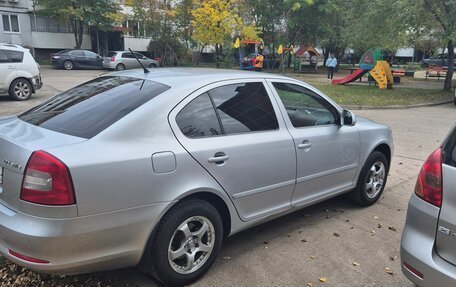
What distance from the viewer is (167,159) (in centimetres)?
283

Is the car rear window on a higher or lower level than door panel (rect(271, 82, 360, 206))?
higher

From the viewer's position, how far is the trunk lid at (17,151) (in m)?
2.54

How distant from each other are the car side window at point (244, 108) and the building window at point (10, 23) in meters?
37.1

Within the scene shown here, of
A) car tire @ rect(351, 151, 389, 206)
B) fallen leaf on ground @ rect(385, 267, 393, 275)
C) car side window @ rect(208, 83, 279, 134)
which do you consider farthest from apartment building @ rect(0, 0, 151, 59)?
fallen leaf on ground @ rect(385, 267, 393, 275)

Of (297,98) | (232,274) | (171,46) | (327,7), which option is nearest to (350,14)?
(327,7)

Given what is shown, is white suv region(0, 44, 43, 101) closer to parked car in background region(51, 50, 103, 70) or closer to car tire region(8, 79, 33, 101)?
car tire region(8, 79, 33, 101)

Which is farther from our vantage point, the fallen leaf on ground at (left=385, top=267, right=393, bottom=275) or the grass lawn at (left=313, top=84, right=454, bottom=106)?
the grass lawn at (left=313, top=84, right=454, bottom=106)

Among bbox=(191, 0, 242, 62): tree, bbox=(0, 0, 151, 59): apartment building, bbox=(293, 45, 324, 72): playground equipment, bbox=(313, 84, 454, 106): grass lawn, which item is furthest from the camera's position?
bbox=(0, 0, 151, 59): apartment building

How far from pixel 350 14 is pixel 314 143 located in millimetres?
23913

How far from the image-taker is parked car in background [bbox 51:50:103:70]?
29.0 metres

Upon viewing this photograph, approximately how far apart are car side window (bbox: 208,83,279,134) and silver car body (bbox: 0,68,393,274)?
0.07 m

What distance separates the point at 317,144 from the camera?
3.98 m

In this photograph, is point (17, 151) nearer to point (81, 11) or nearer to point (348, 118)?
point (348, 118)

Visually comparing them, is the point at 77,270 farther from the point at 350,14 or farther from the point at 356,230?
the point at 350,14
